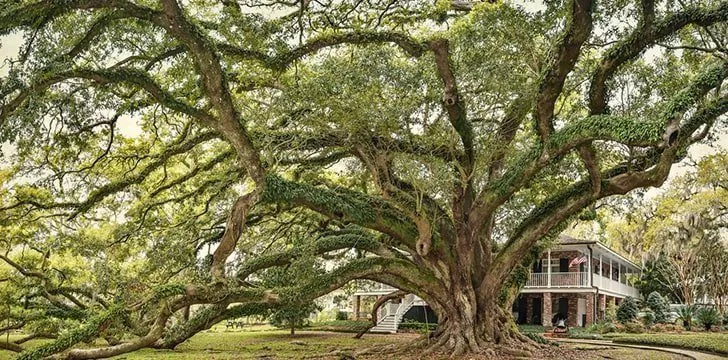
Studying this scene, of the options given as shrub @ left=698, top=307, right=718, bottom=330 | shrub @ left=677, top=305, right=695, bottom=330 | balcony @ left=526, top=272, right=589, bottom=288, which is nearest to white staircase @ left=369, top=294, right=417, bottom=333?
balcony @ left=526, top=272, right=589, bottom=288

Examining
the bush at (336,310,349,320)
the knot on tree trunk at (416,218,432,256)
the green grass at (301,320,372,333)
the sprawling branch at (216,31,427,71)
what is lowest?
the green grass at (301,320,372,333)

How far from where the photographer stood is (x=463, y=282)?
14.8 meters

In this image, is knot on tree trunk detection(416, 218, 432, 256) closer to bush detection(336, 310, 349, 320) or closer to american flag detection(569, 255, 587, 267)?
american flag detection(569, 255, 587, 267)

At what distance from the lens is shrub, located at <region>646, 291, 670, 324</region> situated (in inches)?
1160

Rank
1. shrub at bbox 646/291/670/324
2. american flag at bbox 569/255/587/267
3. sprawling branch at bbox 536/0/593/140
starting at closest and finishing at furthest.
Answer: sprawling branch at bbox 536/0/593/140 → american flag at bbox 569/255/587/267 → shrub at bbox 646/291/670/324

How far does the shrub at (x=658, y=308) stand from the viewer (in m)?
29.5

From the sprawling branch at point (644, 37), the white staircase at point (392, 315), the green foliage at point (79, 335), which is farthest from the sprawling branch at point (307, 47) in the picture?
the white staircase at point (392, 315)

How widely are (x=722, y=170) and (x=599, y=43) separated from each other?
43.7 feet

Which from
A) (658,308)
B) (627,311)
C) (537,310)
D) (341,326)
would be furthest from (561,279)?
(341,326)

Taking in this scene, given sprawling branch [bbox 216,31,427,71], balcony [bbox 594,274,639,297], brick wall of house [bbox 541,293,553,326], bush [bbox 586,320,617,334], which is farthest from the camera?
balcony [bbox 594,274,639,297]

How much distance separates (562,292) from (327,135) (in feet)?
71.0

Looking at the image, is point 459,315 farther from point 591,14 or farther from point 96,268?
point 96,268

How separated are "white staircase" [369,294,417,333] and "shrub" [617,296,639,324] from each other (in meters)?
10.3

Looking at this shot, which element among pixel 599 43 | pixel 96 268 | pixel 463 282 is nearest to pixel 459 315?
pixel 463 282
